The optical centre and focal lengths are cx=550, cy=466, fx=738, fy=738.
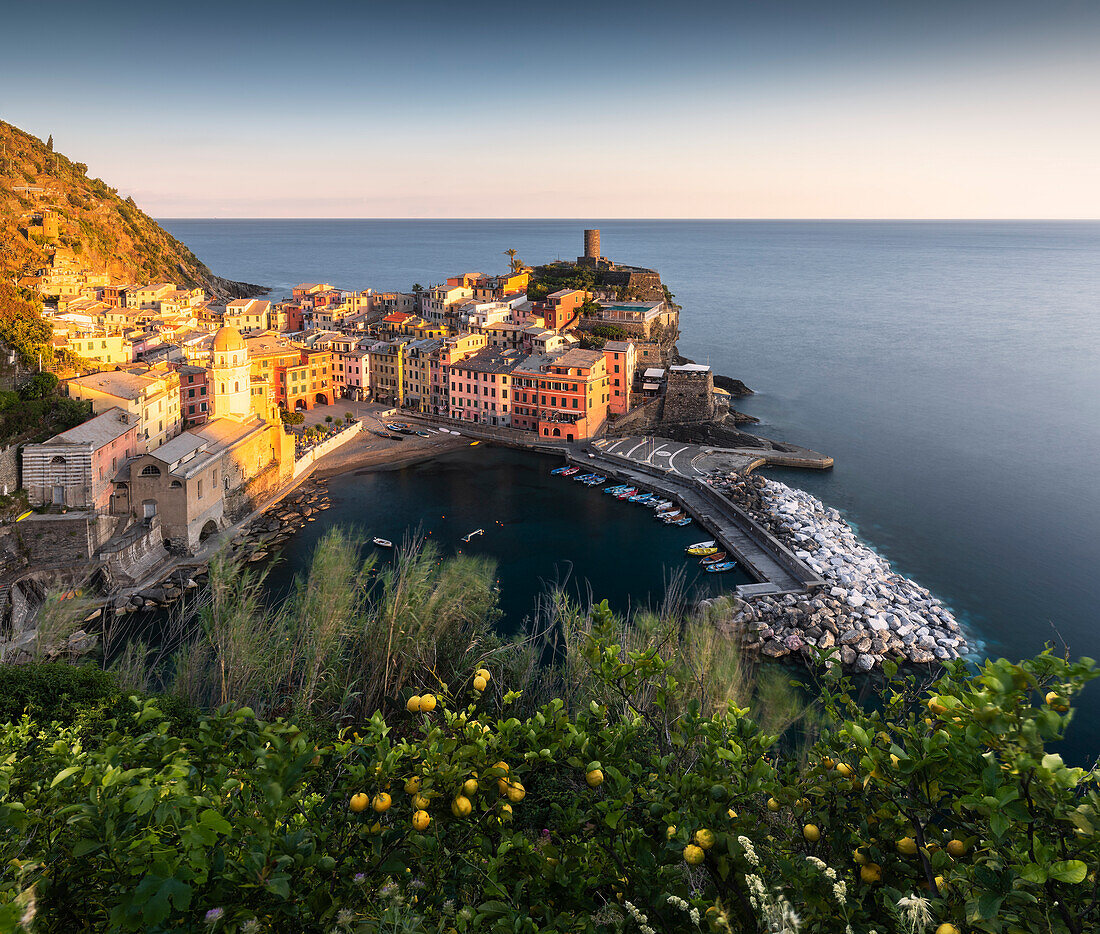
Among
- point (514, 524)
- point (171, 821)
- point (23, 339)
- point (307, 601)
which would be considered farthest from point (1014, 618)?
point (23, 339)

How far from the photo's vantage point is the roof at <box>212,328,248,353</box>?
22.6 metres

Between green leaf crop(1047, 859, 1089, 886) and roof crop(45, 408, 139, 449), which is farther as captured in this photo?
roof crop(45, 408, 139, 449)

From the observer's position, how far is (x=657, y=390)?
31234mm

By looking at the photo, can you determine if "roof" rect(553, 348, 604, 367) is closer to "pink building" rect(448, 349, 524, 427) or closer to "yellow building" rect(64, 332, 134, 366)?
"pink building" rect(448, 349, 524, 427)

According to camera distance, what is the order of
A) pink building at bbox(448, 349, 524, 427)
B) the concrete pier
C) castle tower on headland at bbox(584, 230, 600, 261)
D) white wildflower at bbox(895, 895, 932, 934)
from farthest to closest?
castle tower on headland at bbox(584, 230, 600, 261) < pink building at bbox(448, 349, 524, 427) < the concrete pier < white wildflower at bbox(895, 895, 932, 934)

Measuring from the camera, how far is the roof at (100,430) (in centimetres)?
1741

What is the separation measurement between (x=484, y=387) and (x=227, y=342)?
10653 millimetres

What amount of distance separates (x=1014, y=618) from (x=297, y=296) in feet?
130

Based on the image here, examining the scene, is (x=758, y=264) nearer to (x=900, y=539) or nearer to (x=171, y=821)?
(x=900, y=539)

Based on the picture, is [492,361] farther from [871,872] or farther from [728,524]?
[871,872]

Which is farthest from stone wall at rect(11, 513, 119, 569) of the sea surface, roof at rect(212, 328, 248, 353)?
the sea surface

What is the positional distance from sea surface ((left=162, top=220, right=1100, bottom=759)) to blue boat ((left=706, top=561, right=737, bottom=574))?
1550mm

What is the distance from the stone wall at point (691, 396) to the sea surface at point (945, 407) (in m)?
3.40

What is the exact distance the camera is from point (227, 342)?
74.5ft
